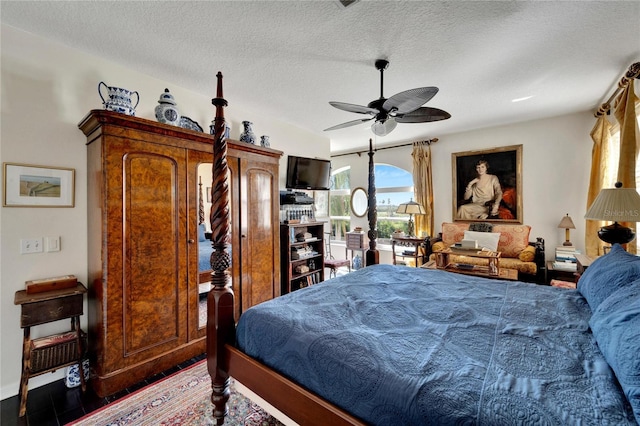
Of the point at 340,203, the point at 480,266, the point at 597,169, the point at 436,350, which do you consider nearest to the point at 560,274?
the point at 480,266

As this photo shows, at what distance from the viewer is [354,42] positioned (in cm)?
219

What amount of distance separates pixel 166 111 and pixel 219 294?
170 cm

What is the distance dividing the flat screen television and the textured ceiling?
3.34 feet

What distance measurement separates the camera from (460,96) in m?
3.29

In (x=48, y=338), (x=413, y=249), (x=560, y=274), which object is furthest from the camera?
(x=413, y=249)

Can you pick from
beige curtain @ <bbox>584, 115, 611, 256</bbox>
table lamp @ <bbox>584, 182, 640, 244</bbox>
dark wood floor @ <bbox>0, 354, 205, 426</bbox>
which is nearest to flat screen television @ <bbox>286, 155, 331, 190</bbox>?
dark wood floor @ <bbox>0, 354, 205, 426</bbox>

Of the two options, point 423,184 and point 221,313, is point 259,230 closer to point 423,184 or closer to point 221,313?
point 221,313

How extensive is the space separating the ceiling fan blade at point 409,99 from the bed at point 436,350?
1.25 metres

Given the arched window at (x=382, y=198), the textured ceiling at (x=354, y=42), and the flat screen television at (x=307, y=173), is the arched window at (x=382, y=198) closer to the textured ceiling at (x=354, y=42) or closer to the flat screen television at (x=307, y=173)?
the flat screen television at (x=307, y=173)

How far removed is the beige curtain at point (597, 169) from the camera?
3.35m

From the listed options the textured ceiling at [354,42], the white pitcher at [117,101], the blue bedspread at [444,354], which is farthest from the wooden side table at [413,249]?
the white pitcher at [117,101]

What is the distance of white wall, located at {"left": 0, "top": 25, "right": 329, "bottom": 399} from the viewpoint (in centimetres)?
194

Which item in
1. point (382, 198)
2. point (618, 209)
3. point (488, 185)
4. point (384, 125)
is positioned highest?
point (384, 125)

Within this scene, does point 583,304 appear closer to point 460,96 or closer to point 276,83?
point 460,96
